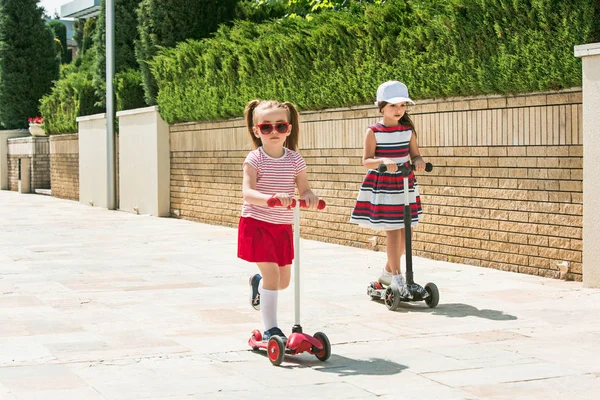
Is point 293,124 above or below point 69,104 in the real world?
below

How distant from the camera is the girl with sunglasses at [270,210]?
6105 mm

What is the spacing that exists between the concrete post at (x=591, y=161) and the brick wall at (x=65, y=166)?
19342 millimetres

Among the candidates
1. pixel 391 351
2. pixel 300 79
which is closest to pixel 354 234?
pixel 300 79

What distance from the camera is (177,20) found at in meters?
19.2

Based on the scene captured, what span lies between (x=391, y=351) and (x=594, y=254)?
307 centimetres

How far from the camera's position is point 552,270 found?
30.7 feet

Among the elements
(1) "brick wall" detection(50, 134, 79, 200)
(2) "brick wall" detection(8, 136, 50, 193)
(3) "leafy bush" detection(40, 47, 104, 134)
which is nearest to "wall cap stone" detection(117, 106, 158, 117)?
(3) "leafy bush" detection(40, 47, 104, 134)

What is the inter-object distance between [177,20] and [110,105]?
10.5 feet

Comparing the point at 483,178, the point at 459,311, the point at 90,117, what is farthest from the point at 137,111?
the point at 459,311

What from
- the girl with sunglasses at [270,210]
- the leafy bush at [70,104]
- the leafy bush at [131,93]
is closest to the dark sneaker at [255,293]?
the girl with sunglasses at [270,210]

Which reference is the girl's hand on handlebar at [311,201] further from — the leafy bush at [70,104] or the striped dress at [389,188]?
the leafy bush at [70,104]

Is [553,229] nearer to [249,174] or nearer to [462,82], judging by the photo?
[462,82]

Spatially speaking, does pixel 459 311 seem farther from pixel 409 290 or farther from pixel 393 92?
pixel 393 92

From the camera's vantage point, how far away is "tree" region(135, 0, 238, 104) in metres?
19.1
